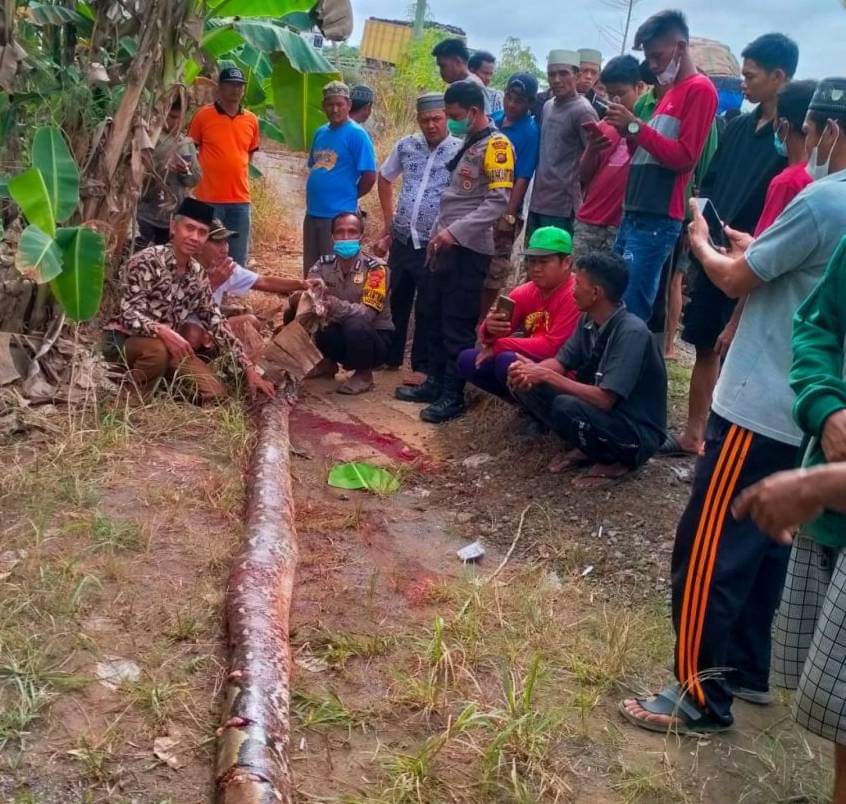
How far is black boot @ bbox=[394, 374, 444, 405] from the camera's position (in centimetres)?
609

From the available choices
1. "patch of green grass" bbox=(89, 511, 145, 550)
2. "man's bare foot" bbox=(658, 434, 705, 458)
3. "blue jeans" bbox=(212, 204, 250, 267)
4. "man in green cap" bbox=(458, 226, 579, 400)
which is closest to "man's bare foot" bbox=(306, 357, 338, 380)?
"blue jeans" bbox=(212, 204, 250, 267)

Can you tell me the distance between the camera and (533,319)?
5.16 meters

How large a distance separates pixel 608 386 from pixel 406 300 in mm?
2661

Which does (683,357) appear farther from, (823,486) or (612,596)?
(823,486)

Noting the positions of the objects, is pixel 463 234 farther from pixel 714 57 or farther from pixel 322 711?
pixel 714 57

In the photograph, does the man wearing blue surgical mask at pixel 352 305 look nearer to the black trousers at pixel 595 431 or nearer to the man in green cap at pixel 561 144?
the man in green cap at pixel 561 144

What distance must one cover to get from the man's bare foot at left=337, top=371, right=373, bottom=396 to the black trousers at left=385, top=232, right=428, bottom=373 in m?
0.29

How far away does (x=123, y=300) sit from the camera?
5.30 m

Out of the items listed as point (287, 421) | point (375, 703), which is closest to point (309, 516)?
point (287, 421)

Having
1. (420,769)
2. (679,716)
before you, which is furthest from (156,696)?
(679,716)

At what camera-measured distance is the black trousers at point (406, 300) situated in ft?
20.6

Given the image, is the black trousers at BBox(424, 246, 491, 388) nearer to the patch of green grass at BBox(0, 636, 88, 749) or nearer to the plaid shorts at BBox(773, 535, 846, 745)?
the patch of green grass at BBox(0, 636, 88, 749)

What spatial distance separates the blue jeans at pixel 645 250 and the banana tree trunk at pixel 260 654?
6.53 ft

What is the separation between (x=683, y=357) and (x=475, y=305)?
189cm
